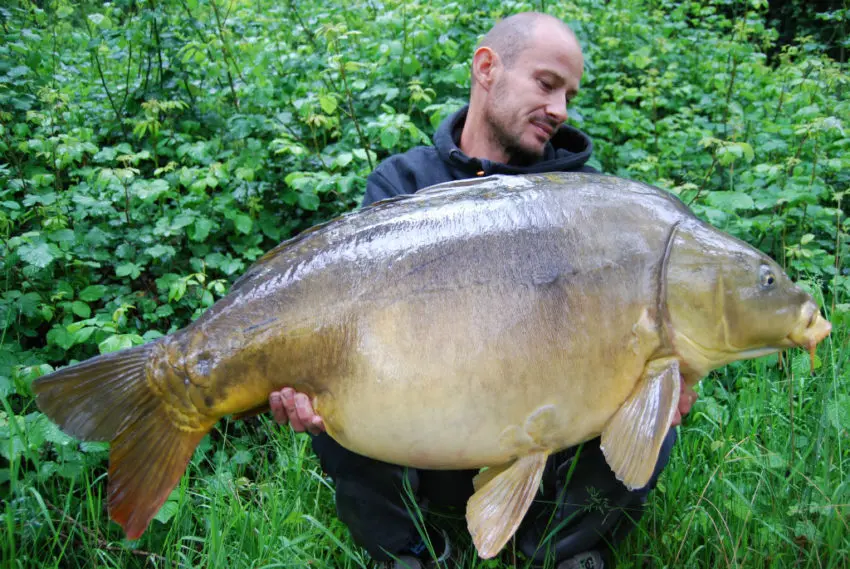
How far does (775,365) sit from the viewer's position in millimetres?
2561

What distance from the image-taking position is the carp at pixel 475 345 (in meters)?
1.40

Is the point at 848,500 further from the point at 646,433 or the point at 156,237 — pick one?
the point at 156,237

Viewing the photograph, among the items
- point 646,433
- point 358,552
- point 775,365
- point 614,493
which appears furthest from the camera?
point 775,365

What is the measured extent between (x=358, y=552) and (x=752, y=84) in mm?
3790

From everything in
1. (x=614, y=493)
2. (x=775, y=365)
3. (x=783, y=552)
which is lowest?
(x=775, y=365)

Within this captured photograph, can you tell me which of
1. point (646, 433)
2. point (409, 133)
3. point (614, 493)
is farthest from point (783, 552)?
point (409, 133)

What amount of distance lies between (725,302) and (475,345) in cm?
53

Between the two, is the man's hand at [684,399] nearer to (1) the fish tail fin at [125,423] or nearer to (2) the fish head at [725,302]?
(2) the fish head at [725,302]

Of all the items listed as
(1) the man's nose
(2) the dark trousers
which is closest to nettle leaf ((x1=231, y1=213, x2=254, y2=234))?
(2) the dark trousers

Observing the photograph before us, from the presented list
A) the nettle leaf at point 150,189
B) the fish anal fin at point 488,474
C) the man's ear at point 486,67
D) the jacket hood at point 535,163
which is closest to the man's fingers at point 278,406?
the fish anal fin at point 488,474

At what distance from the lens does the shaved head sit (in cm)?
223

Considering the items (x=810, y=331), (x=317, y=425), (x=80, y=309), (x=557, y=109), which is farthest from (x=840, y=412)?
(x=80, y=309)

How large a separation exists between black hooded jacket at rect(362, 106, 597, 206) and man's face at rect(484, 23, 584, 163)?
10 cm

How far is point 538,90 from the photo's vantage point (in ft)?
7.16
